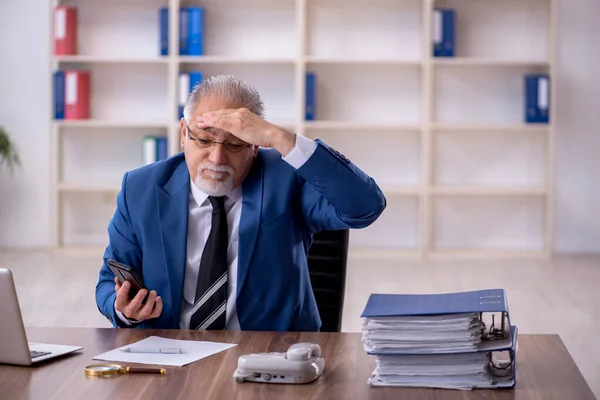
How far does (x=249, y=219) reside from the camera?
2316mm

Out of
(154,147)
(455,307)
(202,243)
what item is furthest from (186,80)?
(455,307)

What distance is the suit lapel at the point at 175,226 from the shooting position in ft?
7.44

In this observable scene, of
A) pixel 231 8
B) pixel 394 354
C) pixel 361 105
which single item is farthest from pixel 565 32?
pixel 394 354

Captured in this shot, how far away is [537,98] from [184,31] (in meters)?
2.51

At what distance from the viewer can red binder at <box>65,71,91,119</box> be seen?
6.61m

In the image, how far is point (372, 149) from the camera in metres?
6.88

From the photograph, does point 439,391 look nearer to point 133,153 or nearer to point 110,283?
point 110,283

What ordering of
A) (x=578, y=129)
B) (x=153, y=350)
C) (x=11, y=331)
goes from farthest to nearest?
(x=578, y=129) < (x=153, y=350) < (x=11, y=331)

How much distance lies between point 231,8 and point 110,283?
15.5ft

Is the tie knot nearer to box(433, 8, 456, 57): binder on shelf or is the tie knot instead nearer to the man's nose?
the man's nose

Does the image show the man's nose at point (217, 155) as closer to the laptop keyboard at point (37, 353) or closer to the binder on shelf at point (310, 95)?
the laptop keyboard at point (37, 353)

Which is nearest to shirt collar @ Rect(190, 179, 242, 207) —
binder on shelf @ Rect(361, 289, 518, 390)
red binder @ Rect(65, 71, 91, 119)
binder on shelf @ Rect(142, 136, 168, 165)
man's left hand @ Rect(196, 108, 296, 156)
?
man's left hand @ Rect(196, 108, 296, 156)

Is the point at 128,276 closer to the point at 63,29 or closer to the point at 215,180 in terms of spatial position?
the point at 215,180

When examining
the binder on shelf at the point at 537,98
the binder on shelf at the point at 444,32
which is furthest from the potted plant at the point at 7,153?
the binder on shelf at the point at 537,98
